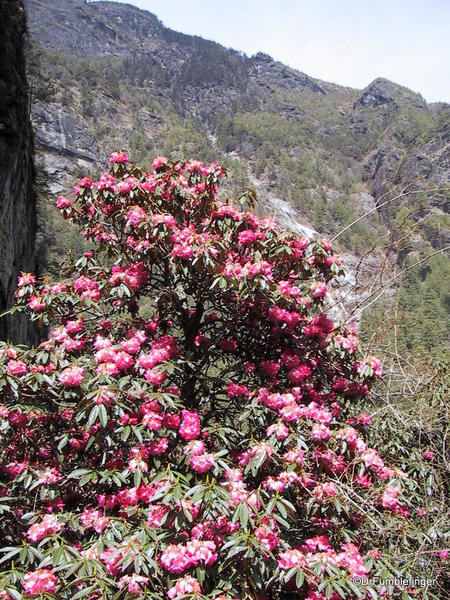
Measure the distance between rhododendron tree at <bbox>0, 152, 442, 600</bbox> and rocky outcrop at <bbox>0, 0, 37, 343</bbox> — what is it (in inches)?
104

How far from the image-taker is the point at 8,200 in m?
6.06

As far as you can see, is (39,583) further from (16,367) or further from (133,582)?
(16,367)

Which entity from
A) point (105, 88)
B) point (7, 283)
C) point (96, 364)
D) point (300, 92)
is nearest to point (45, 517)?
point (96, 364)

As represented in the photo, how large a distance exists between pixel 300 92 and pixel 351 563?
159 metres

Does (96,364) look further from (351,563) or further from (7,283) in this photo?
(7,283)

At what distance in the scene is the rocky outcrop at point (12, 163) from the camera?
560cm

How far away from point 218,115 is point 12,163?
10515cm

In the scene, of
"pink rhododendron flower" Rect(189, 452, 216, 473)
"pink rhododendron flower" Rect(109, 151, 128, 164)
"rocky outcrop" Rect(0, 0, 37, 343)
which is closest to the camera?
"pink rhododendron flower" Rect(189, 452, 216, 473)

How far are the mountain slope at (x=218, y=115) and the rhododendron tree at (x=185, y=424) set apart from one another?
5200cm

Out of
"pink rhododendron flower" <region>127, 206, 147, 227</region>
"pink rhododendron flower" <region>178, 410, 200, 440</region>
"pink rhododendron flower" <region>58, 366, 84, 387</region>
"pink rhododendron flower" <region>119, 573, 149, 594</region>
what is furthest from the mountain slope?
"pink rhododendron flower" <region>119, 573, 149, 594</region>

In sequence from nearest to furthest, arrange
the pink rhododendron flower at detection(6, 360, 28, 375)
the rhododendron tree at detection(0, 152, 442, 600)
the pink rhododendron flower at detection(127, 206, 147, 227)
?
the rhododendron tree at detection(0, 152, 442, 600) → the pink rhododendron flower at detection(6, 360, 28, 375) → the pink rhododendron flower at detection(127, 206, 147, 227)

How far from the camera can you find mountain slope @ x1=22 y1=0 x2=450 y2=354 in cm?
7462

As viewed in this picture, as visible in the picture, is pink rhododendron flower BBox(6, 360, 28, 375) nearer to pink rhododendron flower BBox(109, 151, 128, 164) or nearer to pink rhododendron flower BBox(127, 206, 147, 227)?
pink rhododendron flower BBox(127, 206, 147, 227)

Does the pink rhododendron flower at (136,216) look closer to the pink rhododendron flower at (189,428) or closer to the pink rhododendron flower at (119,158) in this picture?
the pink rhododendron flower at (119,158)
